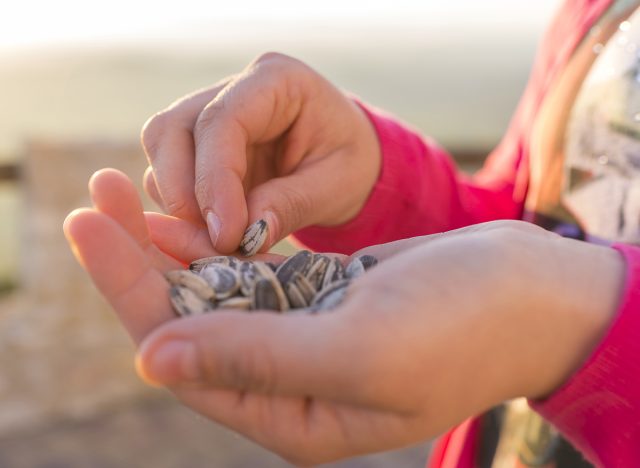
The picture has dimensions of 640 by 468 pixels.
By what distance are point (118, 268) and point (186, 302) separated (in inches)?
2.5

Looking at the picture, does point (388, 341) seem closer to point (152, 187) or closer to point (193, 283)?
point (193, 283)

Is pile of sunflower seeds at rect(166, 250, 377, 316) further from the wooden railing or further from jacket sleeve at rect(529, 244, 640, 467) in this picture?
the wooden railing

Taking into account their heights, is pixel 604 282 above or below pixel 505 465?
above

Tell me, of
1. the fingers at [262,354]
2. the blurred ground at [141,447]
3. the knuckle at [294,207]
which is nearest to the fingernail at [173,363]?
the fingers at [262,354]

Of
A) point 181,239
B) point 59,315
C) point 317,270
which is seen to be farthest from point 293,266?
point 59,315

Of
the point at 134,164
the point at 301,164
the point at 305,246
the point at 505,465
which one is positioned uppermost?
the point at 301,164

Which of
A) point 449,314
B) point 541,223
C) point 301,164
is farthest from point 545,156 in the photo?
point 449,314

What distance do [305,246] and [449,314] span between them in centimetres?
51

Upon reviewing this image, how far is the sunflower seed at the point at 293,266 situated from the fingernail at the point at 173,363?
195 millimetres

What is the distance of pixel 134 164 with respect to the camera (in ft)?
7.79

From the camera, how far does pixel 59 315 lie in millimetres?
2236

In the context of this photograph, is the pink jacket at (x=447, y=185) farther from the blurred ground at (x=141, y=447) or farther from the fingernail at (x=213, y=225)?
the blurred ground at (x=141, y=447)

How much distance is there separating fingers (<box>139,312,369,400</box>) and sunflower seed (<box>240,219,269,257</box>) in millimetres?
250

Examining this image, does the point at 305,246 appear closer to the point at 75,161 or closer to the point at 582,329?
the point at 582,329
